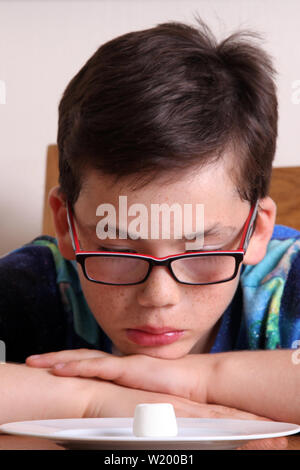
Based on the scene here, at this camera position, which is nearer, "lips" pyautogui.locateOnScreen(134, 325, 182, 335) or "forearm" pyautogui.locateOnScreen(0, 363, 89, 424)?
"forearm" pyautogui.locateOnScreen(0, 363, 89, 424)

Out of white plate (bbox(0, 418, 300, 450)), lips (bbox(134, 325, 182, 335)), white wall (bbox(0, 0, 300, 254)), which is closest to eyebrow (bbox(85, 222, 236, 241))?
lips (bbox(134, 325, 182, 335))

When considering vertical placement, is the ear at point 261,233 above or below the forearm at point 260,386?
above

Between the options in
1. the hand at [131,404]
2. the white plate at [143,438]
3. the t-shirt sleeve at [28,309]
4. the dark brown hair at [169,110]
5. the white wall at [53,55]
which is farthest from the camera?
the white wall at [53,55]

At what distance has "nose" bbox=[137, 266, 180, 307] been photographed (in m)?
0.77

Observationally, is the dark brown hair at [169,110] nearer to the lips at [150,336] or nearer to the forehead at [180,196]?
the forehead at [180,196]

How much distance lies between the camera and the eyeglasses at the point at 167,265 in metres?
0.78

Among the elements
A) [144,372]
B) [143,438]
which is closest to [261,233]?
[144,372]

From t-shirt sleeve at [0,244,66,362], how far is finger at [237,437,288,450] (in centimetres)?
63

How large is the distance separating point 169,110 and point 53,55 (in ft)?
2.64

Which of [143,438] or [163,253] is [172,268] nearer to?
[163,253]

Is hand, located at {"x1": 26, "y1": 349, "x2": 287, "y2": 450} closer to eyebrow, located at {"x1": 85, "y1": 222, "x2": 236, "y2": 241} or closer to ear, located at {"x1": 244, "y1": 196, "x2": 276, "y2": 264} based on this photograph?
eyebrow, located at {"x1": 85, "y1": 222, "x2": 236, "y2": 241}

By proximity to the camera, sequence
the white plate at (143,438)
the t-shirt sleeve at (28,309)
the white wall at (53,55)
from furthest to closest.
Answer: the white wall at (53,55)
the t-shirt sleeve at (28,309)
the white plate at (143,438)

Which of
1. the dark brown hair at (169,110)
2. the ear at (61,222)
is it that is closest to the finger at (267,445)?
the dark brown hair at (169,110)

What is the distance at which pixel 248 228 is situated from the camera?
89 cm
